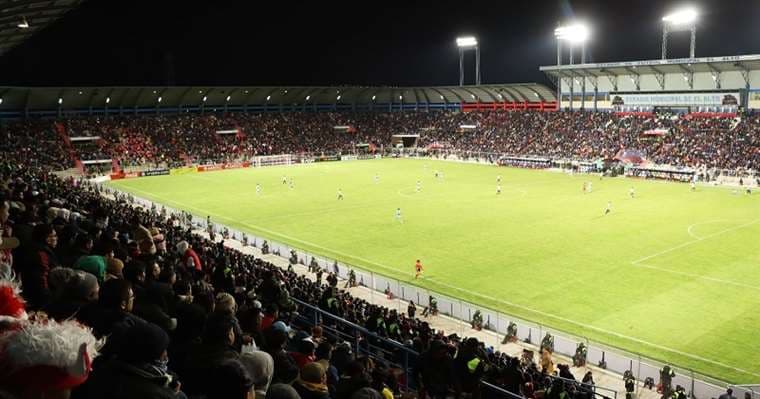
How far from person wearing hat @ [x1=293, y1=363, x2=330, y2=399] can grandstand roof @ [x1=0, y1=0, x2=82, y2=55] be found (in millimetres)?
24455

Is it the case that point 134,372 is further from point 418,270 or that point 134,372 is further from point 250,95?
point 250,95

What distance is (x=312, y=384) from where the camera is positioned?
18.0 feet

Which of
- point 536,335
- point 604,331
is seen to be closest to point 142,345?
point 536,335

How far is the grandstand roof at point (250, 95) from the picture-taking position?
7706 cm

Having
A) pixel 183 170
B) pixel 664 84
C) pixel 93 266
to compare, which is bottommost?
pixel 183 170

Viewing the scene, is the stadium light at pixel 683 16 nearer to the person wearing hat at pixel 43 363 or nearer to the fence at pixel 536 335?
the fence at pixel 536 335

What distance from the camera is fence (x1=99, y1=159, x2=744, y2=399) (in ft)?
54.7

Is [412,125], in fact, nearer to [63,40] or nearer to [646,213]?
[63,40]

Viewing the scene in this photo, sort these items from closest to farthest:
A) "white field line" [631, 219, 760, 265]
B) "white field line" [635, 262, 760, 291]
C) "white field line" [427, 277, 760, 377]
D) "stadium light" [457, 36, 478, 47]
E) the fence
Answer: the fence → "white field line" [427, 277, 760, 377] → "white field line" [635, 262, 760, 291] → "white field line" [631, 219, 760, 265] → "stadium light" [457, 36, 478, 47]

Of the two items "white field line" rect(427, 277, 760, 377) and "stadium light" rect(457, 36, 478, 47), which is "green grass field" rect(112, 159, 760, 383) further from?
"stadium light" rect(457, 36, 478, 47)

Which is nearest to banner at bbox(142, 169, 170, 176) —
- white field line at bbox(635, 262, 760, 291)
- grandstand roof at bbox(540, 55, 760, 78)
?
grandstand roof at bbox(540, 55, 760, 78)

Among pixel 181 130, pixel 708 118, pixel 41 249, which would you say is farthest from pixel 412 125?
pixel 41 249

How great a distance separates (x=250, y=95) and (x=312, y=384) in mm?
95226

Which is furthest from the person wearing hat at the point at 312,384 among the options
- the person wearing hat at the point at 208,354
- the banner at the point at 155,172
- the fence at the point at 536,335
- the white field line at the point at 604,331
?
the banner at the point at 155,172
